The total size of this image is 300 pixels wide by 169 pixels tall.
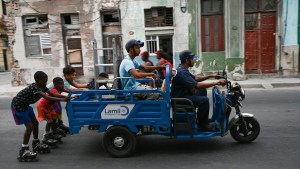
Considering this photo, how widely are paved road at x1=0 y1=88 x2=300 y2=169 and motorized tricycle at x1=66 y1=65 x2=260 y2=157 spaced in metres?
0.32

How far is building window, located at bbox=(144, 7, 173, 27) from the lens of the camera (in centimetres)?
1483

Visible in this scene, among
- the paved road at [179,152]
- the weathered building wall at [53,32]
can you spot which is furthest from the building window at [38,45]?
the paved road at [179,152]

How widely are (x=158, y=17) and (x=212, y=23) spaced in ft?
8.47

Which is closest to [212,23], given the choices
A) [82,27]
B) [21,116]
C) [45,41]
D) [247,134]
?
[82,27]

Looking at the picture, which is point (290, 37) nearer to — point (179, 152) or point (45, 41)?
point (179, 152)

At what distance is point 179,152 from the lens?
5160 mm

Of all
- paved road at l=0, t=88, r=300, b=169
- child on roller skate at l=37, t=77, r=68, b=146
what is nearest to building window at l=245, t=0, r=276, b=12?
paved road at l=0, t=88, r=300, b=169

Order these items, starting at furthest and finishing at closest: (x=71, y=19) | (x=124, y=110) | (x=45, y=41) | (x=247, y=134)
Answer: (x=45, y=41) < (x=71, y=19) < (x=247, y=134) < (x=124, y=110)

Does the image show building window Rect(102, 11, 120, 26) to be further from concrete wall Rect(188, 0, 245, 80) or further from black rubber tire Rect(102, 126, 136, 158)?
black rubber tire Rect(102, 126, 136, 158)

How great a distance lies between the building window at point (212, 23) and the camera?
1460 cm

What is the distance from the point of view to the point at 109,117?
4906 millimetres

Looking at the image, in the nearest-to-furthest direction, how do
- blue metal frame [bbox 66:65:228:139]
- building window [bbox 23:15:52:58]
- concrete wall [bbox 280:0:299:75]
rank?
blue metal frame [bbox 66:65:228:139] → concrete wall [bbox 280:0:299:75] → building window [bbox 23:15:52:58]

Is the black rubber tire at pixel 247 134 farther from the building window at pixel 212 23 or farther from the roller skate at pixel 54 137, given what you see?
the building window at pixel 212 23

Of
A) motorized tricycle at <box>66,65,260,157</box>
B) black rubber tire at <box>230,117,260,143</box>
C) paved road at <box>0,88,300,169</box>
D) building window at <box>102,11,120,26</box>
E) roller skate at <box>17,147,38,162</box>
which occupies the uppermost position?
building window at <box>102,11,120,26</box>
